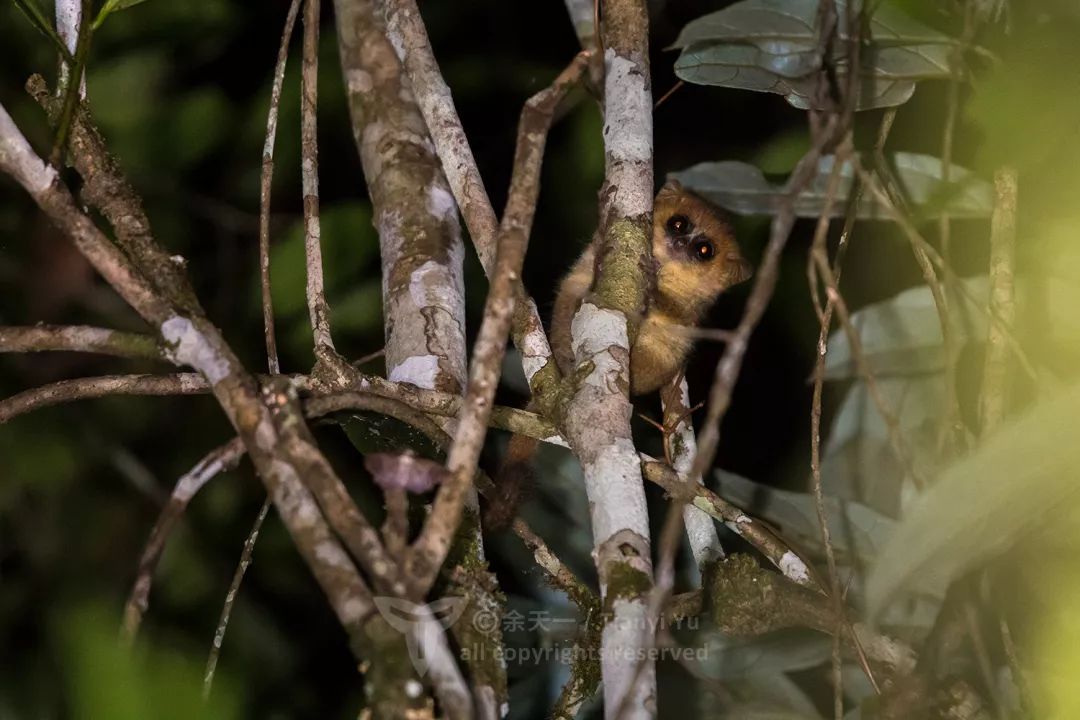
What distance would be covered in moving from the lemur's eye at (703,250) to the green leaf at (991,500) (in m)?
2.82

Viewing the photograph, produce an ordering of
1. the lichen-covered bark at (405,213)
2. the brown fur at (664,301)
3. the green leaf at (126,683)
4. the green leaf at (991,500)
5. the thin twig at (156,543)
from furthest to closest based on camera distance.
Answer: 1. the brown fur at (664,301)
2. the lichen-covered bark at (405,213)
3. the thin twig at (156,543)
4. the green leaf at (991,500)
5. the green leaf at (126,683)

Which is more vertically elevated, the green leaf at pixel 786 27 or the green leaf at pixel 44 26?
the green leaf at pixel 44 26

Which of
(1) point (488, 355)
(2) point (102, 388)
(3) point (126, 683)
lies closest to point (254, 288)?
(2) point (102, 388)

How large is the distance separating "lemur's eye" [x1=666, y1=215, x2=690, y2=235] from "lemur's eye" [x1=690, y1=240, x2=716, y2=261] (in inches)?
3.2

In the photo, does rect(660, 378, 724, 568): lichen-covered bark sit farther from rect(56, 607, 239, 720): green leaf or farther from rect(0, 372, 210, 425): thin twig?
rect(56, 607, 239, 720): green leaf

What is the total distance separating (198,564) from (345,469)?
1.91 ft

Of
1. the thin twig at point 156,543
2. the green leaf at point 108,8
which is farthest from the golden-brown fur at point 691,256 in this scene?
the thin twig at point 156,543

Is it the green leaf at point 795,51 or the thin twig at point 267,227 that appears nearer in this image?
the green leaf at point 795,51

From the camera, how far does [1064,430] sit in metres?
1.29

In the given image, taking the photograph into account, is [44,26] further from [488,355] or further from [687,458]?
[687,458]

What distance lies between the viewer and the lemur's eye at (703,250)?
14.0 ft

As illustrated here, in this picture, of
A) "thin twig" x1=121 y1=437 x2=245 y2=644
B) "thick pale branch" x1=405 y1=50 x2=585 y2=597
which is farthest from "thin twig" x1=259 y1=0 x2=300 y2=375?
"thick pale branch" x1=405 y1=50 x2=585 y2=597

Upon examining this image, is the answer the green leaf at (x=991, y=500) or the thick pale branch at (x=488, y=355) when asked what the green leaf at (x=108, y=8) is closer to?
the thick pale branch at (x=488, y=355)

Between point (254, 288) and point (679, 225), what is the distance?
175 cm
